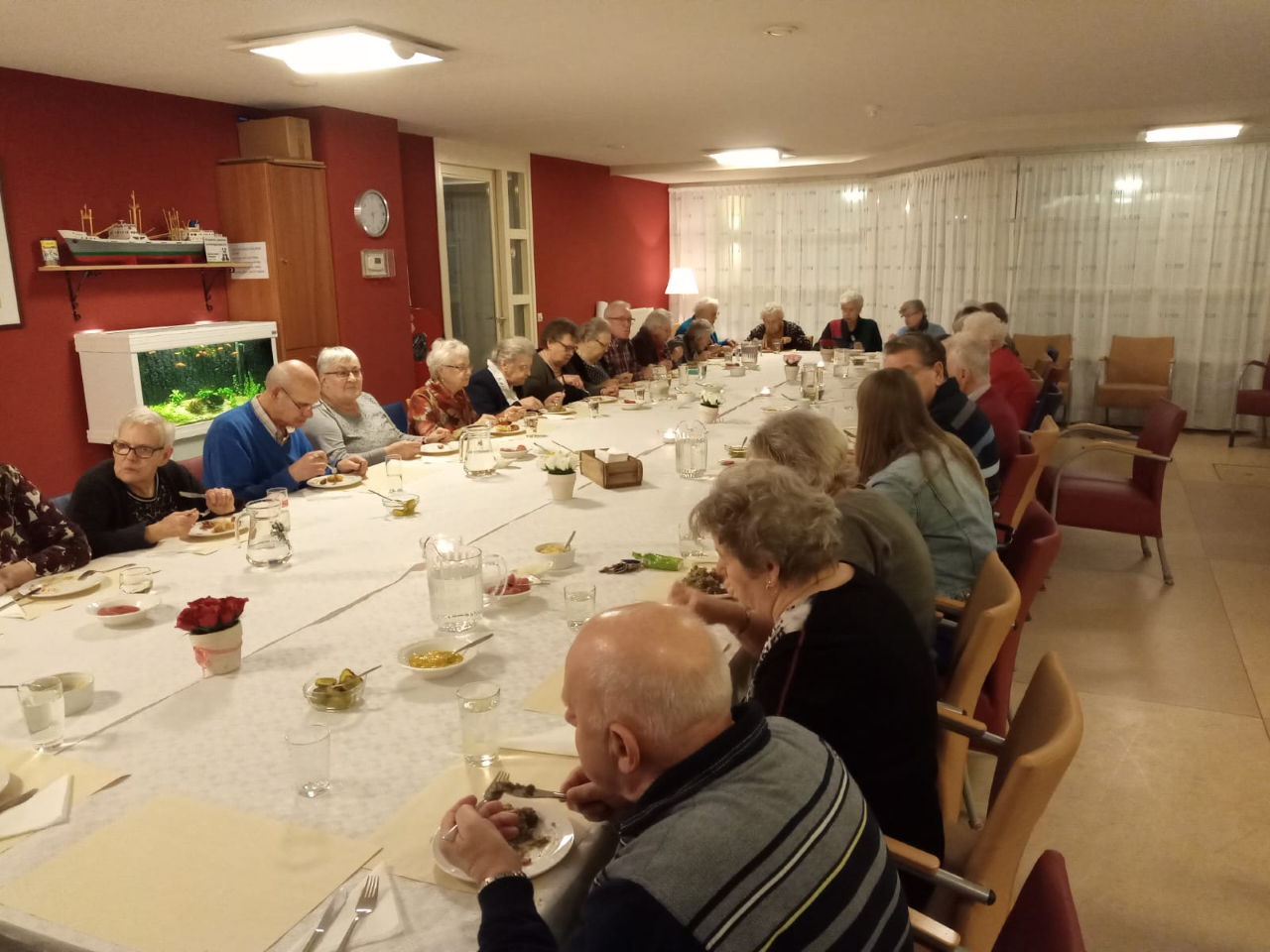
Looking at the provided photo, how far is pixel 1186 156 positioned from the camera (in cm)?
821

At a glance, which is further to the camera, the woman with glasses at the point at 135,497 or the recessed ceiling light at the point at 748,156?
the recessed ceiling light at the point at 748,156

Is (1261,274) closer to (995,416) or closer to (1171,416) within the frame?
(1171,416)

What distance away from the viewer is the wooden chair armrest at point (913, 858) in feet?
4.98

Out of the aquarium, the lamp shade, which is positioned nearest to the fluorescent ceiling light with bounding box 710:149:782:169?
the lamp shade

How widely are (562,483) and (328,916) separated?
6.83 ft

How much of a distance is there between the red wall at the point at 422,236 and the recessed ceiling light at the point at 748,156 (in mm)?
2745

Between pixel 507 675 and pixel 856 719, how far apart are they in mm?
673

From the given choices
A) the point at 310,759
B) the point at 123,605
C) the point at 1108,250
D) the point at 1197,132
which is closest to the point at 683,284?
the point at 1108,250

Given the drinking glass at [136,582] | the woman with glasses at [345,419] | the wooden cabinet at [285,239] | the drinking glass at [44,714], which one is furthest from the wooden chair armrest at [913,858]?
the wooden cabinet at [285,239]

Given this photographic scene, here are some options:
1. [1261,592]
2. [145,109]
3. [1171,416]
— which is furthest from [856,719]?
[145,109]

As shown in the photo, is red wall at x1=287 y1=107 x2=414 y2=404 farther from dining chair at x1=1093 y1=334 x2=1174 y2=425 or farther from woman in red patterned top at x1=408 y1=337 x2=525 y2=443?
dining chair at x1=1093 y1=334 x2=1174 y2=425

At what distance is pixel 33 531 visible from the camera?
263 centimetres

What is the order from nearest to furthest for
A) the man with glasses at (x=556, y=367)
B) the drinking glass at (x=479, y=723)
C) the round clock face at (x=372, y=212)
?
the drinking glass at (x=479, y=723), the man with glasses at (x=556, y=367), the round clock face at (x=372, y=212)

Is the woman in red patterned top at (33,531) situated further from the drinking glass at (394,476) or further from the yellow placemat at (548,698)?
the yellow placemat at (548,698)
